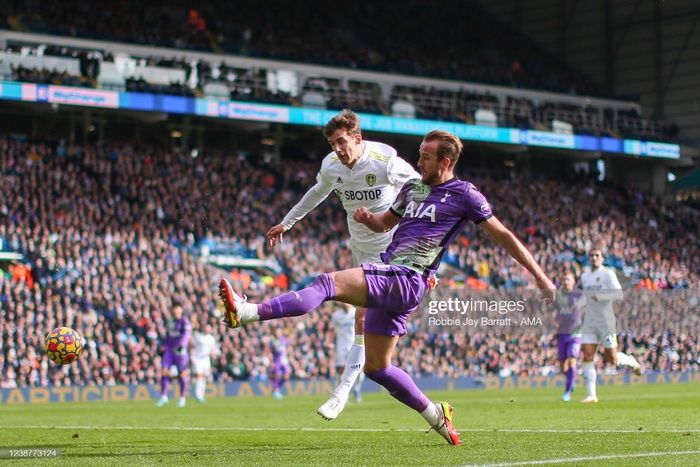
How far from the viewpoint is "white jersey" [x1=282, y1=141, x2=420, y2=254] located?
1020 centimetres

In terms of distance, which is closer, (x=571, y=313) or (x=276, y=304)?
(x=276, y=304)

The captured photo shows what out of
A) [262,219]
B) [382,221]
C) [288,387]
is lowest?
[288,387]

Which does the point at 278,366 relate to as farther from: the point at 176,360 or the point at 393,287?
the point at 393,287

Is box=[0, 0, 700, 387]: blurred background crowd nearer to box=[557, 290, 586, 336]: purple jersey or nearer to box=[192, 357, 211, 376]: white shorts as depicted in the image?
box=[192, 357, 211, 376]: white shorts

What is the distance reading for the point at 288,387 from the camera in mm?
28438

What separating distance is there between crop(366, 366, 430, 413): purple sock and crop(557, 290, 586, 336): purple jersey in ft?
34.3

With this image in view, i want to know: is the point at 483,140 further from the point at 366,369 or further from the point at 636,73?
the point at 366,369

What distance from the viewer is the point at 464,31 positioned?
166 feet

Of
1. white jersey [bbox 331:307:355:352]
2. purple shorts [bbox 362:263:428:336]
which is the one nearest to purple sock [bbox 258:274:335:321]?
purple shorts [bbox 362:263:428:336]

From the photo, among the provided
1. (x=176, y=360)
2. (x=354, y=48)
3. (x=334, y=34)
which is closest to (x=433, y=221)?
(x=176, y=360)

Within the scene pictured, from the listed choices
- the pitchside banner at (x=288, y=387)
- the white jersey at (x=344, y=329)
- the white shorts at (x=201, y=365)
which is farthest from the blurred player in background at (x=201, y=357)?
the white jersey at (x=344, y=329)

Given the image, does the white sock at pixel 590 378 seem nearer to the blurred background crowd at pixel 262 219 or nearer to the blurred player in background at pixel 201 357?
the blurred background crowd at pixel 262 219

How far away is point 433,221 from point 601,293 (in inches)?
414

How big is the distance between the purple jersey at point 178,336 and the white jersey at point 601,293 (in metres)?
9.08
